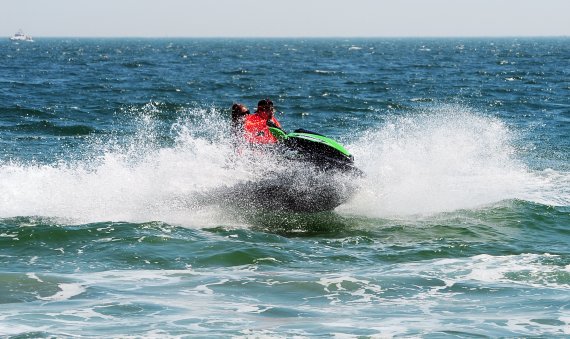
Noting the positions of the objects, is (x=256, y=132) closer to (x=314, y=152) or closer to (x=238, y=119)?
(x=238, y=119)

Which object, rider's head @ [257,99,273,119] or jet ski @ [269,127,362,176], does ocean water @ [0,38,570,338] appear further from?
rider's head @ [257,99,273,119]

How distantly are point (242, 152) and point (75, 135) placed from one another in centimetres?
1091

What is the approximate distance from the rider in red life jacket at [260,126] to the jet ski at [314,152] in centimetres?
8

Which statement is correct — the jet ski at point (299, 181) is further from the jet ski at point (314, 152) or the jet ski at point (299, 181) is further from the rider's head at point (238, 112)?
the rider's head at point (238, 112)

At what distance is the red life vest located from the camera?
11719mm

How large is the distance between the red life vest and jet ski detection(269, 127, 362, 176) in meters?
0.09

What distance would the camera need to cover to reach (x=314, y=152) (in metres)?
11.7

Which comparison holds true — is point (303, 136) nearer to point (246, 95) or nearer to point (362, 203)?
point (362, 203)

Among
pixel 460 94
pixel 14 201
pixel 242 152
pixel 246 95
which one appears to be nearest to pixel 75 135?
pixel 14 201

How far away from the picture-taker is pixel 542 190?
14766 mm

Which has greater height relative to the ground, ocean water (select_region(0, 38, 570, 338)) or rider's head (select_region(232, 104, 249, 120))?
rider's head (select_region(232, 104, 249, 120))

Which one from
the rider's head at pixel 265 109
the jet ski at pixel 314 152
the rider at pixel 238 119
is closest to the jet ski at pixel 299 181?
the jet ski at pixel 314 152

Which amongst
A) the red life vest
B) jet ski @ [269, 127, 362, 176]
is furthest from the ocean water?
the red life vest

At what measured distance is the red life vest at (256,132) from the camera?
1172 cm
